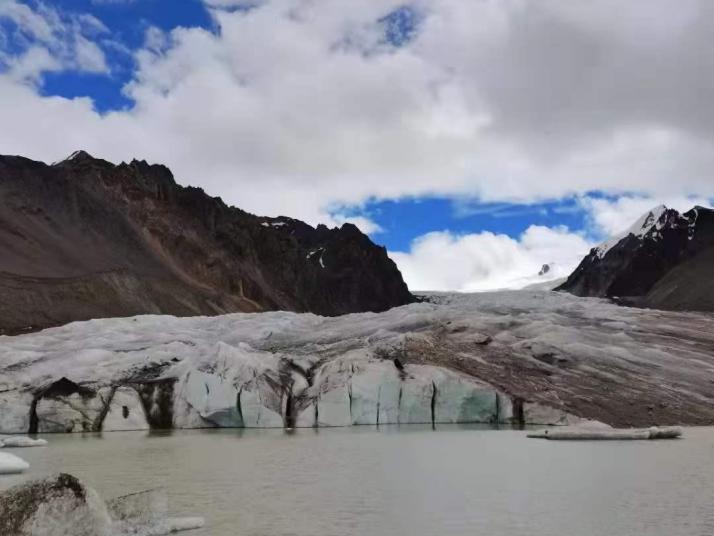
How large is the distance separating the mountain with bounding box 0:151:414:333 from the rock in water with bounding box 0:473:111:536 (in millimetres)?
59629

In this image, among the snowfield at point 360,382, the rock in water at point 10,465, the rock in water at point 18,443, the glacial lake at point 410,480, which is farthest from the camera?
the snowfield at point 360,382

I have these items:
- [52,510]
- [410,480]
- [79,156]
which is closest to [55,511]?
[52,510]

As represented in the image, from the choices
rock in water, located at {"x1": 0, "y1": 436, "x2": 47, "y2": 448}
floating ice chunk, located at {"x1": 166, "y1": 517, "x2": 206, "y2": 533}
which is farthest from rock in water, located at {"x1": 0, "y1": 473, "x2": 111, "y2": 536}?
rock in water, located at {"x1": 0, "y1": 436, "x2": 47, "y2": 448}

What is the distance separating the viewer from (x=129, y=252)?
99.7 meters

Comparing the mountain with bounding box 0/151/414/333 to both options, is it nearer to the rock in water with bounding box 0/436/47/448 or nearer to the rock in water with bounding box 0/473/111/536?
the rock in water with bounding box 0/436/47/448

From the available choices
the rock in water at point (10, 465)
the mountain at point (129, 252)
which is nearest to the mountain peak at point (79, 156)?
the mountain at point (129, 252)

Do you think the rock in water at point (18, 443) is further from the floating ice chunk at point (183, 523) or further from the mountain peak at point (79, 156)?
the mountain peak at point (79, 156)

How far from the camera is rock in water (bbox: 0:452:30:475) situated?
1867cm

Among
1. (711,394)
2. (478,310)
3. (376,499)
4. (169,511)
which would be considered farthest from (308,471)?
(478,310)

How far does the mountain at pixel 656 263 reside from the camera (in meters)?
125

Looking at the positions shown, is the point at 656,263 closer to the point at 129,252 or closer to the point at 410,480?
the point at 129,252

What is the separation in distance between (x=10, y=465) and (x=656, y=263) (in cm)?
15675

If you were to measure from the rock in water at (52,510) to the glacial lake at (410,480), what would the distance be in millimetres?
2135

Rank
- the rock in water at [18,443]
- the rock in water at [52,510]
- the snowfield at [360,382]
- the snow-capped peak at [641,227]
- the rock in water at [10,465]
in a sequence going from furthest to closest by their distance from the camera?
the snow-capped peak at [641,227]
the snowfield at [360,382]
the rock in water at [18,443]
the rock in water at [10,465]
the rock in water at [52,510]
